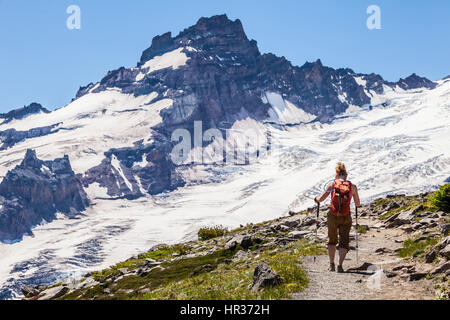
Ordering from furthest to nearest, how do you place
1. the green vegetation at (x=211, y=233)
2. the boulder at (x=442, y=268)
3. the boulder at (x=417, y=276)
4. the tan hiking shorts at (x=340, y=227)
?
1. the green vegetation at (x=211, y=233)
2. the tan hiking shorts at (x=340, y=227)
3. the boulder at (x=417, y=276)
4. the boulder at (x=442, y=268)

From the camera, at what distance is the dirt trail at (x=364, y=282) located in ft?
37.3

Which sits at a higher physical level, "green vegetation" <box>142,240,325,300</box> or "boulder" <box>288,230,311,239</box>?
"green vegetation" <box>142,240,325,300</box>

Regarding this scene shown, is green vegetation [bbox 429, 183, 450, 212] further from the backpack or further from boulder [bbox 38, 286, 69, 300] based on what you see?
boulder [bbox 38, 286, 69, 300]

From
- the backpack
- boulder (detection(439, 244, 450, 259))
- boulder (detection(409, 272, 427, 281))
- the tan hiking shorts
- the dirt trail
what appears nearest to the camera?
the dirt trail

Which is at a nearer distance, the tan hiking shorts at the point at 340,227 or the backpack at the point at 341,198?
the backpack at the point at 341,198

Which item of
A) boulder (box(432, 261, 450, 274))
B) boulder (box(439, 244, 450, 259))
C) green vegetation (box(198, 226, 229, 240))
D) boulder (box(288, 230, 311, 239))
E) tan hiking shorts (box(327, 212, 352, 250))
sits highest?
tan hiking shorts (box(327, 212, 352, 250))

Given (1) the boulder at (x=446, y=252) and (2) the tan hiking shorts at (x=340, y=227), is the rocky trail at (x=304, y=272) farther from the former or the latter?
(2) the tan hiking shorts at (x=340, y=227)

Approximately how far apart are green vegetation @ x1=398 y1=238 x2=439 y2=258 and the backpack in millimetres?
3162

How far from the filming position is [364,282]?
13062mm

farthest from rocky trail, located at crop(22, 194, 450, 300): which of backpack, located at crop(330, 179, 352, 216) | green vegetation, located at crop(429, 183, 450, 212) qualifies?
backpack, located at crop(330, 179, 352, 216)

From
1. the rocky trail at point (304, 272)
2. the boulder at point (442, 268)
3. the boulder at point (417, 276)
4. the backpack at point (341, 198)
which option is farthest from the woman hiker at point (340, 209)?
the boulder at point (442, 268)

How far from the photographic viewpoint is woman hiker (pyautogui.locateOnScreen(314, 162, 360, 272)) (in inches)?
589

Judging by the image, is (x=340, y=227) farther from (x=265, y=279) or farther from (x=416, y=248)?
(x=265, y=279)
